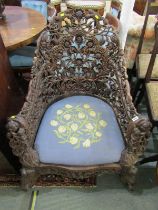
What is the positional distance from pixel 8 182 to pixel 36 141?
0.44 m

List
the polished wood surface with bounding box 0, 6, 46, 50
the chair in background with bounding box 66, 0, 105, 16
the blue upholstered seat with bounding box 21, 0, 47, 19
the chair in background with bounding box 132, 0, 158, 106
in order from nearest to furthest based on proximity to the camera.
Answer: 1. the polished wood surface with bounding box 0, 6, 46, 50
2. the chair in background with bounding box 132, 0, 158, 106
3. the blue upholstered seat with bounding box 21, 0, 47, 19
4. the chair in background with bounding box 66, 0, 105, 16

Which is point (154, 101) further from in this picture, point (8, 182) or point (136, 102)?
point (8, 182)

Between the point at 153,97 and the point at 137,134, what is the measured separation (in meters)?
0.47

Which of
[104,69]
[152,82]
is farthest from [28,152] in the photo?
[152,82]

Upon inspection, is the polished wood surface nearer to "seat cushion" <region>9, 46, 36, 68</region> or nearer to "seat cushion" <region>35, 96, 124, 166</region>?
"seat cushion" <region>9, 46, 36, 68</region>

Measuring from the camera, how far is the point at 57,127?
3.99 ft

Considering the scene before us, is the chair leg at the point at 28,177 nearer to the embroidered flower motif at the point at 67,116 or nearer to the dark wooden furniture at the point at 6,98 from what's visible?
the dark wooden furniture at the point at 6,98

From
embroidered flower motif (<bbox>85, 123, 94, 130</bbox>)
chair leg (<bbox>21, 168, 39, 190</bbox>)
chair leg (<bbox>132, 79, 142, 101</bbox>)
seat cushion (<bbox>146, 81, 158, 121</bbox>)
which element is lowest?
chair leg (<bbox>21, 168, 39, 190</bbox>)

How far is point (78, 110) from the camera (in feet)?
4.31

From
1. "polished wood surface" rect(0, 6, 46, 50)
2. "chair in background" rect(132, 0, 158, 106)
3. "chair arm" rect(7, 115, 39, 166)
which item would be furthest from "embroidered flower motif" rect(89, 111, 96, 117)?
"polished wood surface" rect(0, 6, 46, 50)

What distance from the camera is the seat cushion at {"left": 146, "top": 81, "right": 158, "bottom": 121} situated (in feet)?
4.26

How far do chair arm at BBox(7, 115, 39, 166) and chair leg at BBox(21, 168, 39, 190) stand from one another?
0.24 ft

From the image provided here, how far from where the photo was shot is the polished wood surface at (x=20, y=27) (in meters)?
1.47

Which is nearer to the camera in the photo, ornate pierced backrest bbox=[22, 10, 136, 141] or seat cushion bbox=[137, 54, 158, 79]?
ornate pierced backrest bbox=[22, 10, 136, 141]
